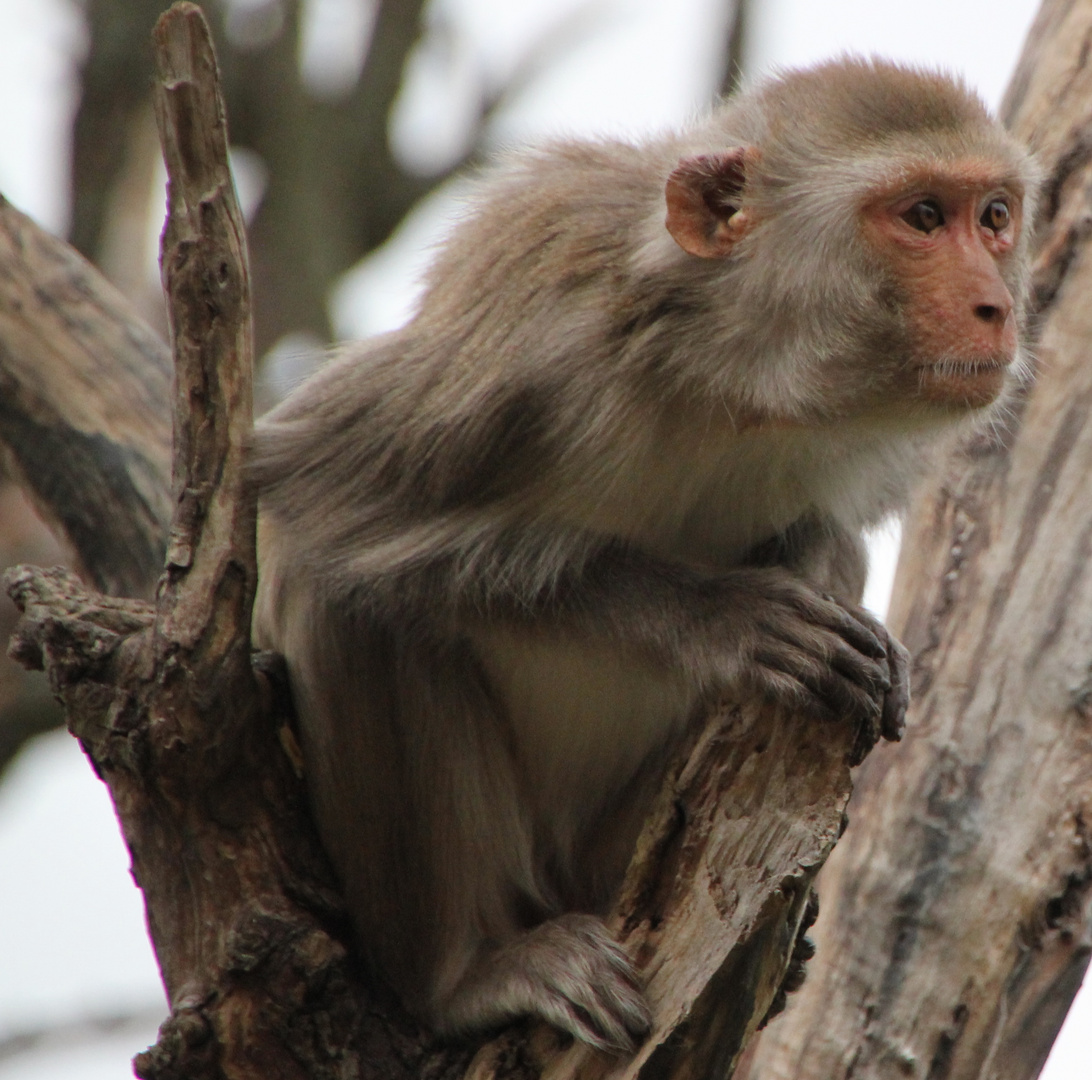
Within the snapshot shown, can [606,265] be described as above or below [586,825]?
above

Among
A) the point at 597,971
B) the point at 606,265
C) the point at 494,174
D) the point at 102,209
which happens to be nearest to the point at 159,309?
the point at 102,209

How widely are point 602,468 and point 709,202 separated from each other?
75 centimetres

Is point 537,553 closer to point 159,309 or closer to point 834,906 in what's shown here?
point 834,906

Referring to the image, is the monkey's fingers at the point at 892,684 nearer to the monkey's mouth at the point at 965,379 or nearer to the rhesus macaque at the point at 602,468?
the rhesus macaque at the point at 602,468

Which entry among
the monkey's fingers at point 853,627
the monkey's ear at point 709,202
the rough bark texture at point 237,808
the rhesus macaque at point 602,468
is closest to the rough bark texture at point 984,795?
the rhesus macaque at point 602,468

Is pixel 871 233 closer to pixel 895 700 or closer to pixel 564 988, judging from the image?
pixel 895 700

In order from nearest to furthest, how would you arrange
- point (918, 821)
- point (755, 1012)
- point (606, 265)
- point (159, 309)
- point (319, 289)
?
1. point (755, 1012)
2. point (606, 265)
3. point (918, 821)
4. point (159, 309)
5. point (319, 289)

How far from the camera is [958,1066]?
4648 mm

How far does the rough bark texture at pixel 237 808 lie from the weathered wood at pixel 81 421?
1.41 m

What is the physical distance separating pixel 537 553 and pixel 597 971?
1116 mm

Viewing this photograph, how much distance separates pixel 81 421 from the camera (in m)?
5.67

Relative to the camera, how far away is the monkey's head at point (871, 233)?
4.07 m

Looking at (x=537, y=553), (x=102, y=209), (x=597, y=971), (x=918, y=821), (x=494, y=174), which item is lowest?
(x=597, y=971)

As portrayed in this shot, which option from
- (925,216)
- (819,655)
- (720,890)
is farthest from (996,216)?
(720,890)
